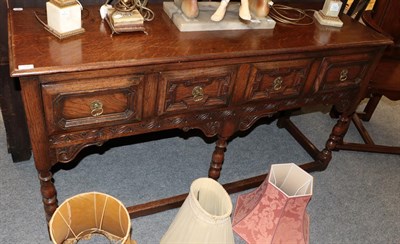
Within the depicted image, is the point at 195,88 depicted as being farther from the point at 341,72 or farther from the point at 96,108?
the point at 341,72

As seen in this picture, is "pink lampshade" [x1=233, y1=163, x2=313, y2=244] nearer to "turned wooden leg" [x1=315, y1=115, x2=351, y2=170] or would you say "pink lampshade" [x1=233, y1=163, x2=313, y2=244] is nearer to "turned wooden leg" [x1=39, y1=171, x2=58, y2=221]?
"turned wooden leg" [x1=315, y1=115, x2=351, y2=170]

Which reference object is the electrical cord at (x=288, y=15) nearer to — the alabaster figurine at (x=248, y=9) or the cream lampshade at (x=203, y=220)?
the alabaster figurine at (x=248, y=9)

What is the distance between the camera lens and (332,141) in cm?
206

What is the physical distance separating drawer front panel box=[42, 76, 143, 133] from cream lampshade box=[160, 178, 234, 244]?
1.19 feet

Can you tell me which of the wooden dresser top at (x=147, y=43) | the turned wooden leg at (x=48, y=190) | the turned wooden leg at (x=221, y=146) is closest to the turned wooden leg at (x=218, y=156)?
the turned wooden leg at (x=221, y=146)

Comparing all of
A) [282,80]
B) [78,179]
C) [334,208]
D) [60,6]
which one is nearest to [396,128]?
[334,208]

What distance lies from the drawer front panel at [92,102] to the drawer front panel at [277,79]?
459mm

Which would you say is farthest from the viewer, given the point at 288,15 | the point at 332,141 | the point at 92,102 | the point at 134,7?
the point at 332,141

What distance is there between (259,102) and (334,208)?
76 cm

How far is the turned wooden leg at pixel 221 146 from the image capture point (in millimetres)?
1632

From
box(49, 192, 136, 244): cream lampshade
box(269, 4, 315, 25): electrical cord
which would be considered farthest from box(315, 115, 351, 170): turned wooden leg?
box(49, 192, 136, 244): cream lampshade

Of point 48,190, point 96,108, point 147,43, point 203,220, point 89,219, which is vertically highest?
point 147,43

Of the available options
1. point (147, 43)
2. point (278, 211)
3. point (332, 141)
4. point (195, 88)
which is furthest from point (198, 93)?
point (332, 141)

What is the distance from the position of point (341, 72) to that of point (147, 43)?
2.91ft
